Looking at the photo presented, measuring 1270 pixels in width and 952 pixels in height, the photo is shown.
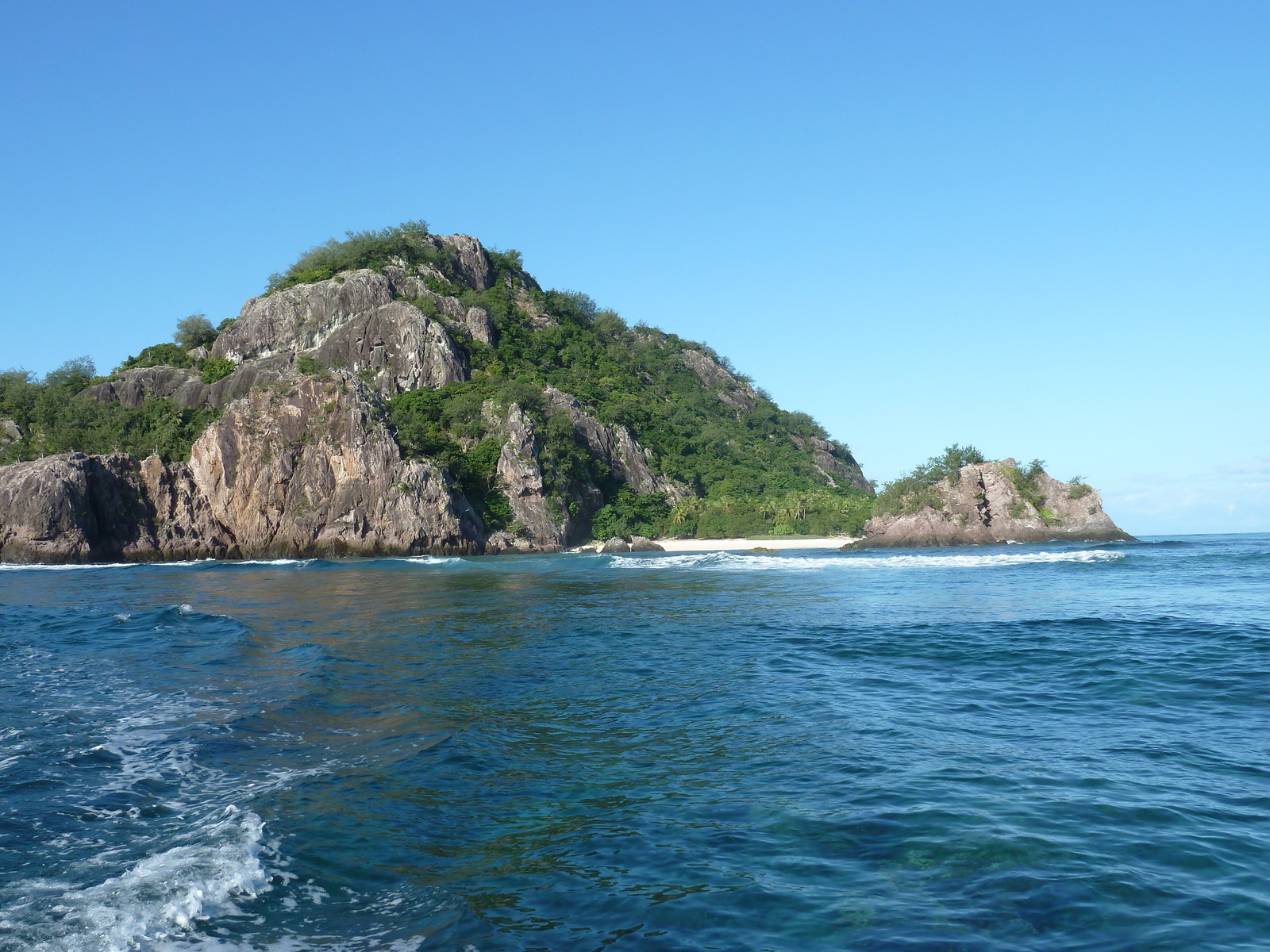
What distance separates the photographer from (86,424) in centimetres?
8775

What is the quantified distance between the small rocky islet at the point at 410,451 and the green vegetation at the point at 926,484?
0.32 meters

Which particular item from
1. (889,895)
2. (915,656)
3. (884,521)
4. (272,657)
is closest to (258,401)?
(884,521)

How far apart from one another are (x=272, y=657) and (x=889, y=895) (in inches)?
575

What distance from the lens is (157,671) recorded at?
50.8ft

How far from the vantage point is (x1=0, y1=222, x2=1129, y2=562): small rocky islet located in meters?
71.1

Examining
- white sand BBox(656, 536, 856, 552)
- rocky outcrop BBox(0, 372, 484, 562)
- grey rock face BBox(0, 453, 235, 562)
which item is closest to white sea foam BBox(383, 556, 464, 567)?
rocky outcrop BBox(0, 372, 484, 562)

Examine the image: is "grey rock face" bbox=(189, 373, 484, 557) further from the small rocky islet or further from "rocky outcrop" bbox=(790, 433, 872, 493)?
"rocky outcrop" bbox=(790, 433, 872, 493)

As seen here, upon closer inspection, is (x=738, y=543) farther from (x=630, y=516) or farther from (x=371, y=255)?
(x=371, y=255)

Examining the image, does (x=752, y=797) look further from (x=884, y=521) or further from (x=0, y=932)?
(x=884, y=521)

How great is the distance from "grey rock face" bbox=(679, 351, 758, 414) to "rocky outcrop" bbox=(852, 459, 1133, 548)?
7654 centimetres

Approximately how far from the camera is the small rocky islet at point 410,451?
71062 mm

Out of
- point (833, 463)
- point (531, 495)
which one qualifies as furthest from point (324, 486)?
point (833, 463)

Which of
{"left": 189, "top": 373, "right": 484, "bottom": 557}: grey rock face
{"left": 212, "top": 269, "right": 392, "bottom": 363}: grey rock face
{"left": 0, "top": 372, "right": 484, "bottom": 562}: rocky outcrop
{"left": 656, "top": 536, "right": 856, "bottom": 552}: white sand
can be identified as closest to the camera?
{"left": 0, "top": 372, "right": 484, "bottom": 562}: rocky outcrop

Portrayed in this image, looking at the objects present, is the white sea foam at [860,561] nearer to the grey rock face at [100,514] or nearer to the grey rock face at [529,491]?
the grey rock face at [529,491]
